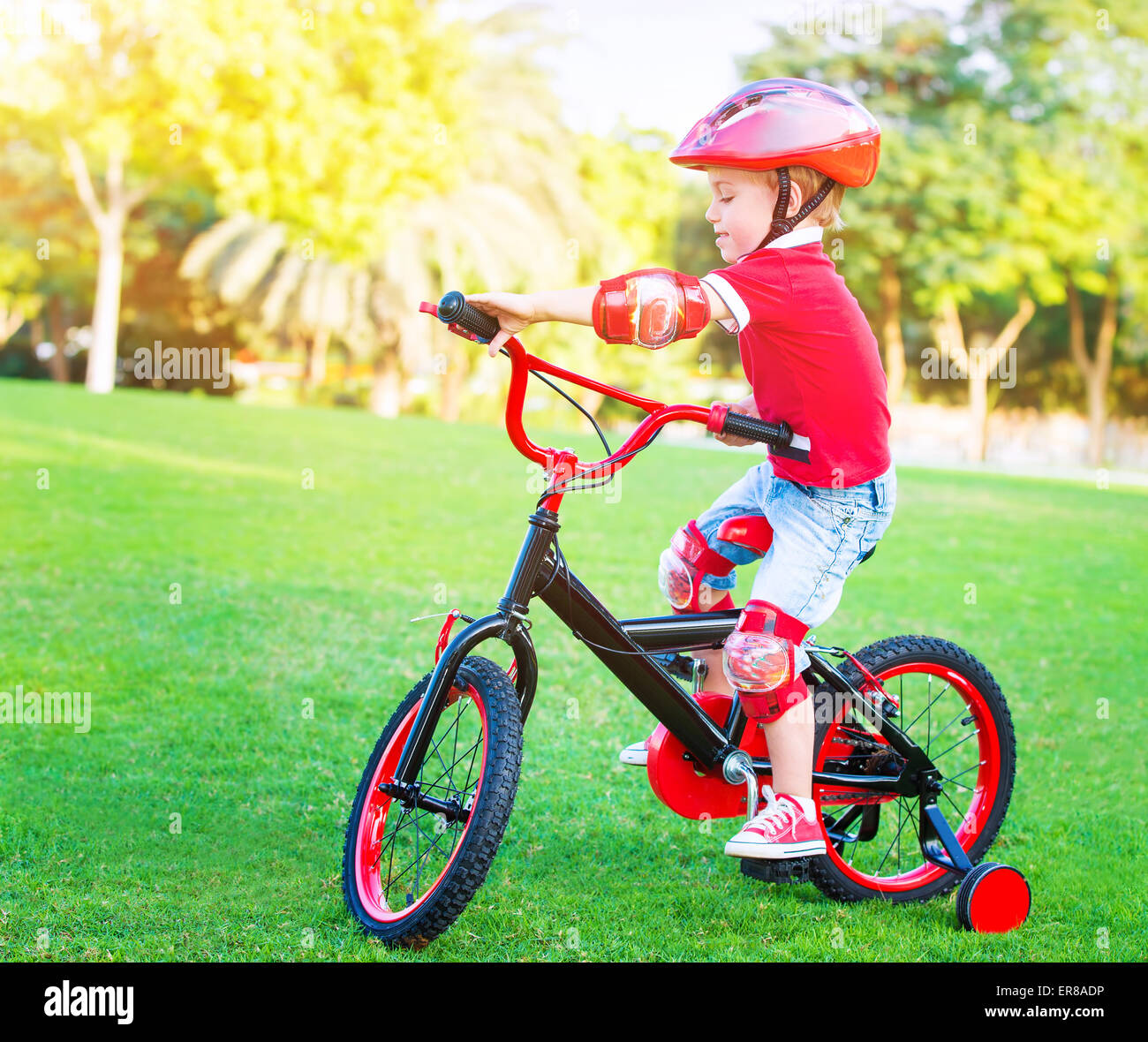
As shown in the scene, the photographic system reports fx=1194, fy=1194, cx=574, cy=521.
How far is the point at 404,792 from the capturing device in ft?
10.5

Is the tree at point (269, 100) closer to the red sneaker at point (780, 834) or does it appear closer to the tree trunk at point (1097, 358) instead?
the tree trunk at point (1097, 358)

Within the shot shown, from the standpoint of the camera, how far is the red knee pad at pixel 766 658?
328 cm

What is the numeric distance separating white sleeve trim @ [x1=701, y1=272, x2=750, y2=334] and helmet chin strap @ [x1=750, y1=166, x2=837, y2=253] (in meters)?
0.31

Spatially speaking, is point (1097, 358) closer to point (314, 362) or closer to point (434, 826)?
point (314, 362)

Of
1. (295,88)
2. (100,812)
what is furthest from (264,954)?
(295,88)

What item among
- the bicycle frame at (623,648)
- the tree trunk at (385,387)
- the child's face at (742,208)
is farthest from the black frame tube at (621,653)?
the tree trunk at (385,387)

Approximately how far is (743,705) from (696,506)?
29.7 ft

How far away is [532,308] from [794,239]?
0.83m

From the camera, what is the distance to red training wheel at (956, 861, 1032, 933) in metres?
3.52

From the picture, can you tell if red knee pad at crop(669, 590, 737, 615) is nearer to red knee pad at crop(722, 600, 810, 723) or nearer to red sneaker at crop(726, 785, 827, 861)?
red knee pad at crop(722, 600, 810, 723)

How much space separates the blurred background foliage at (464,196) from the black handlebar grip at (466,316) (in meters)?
20.2

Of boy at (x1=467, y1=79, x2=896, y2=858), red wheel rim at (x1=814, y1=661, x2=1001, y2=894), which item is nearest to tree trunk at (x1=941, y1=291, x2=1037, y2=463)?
red wheel rim at (x1=814, y1=661, x2=1001, y2=894)

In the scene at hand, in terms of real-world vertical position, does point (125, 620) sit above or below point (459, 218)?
below
